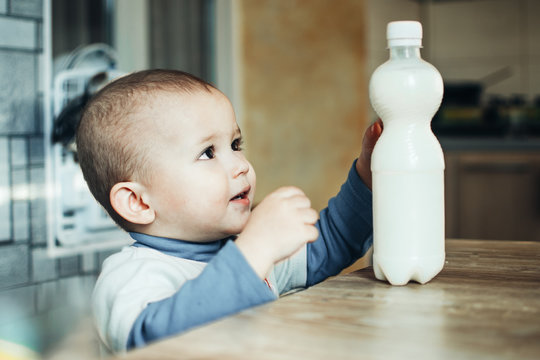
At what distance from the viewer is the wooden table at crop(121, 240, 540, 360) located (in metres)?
0.46

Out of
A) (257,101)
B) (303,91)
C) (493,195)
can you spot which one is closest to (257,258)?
(257,101)

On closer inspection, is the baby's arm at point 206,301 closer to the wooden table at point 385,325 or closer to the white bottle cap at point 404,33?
the wooden table at point 385,325

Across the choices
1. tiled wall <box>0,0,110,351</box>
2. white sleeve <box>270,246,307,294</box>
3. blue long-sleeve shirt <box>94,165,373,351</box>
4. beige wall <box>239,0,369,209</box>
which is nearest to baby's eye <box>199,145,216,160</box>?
blue long-sleeve shirt <box>94,165,373,351</box>

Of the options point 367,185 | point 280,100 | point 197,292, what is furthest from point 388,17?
point 197,292

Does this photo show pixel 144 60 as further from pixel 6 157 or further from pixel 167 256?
pixel 167 256

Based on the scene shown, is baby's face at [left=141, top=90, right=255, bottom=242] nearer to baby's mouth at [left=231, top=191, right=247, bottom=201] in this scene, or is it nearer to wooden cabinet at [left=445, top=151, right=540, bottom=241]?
baby's mouth at [left=231, top=191, right=247, bottom=201]

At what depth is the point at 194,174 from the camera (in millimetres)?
873

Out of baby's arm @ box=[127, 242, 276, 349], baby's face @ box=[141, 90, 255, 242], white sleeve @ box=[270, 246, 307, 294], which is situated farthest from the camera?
white sleeve @ box=[270, 246, 307, 294]

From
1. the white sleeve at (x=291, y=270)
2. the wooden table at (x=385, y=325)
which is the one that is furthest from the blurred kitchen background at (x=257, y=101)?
the wooden table at (x=385, y=325)

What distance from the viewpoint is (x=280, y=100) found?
329 cm

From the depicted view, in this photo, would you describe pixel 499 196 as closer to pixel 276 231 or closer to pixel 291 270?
pixel 291 270

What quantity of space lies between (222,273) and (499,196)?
3.06 metres

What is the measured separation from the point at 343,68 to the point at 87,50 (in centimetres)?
168

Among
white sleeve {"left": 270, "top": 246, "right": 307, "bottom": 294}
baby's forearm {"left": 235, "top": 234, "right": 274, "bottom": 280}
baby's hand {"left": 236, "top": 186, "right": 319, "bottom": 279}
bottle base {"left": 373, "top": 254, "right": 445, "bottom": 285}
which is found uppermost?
baby's hand {"left": 236, "top": 186, "right": 319, "bottom": 279}
